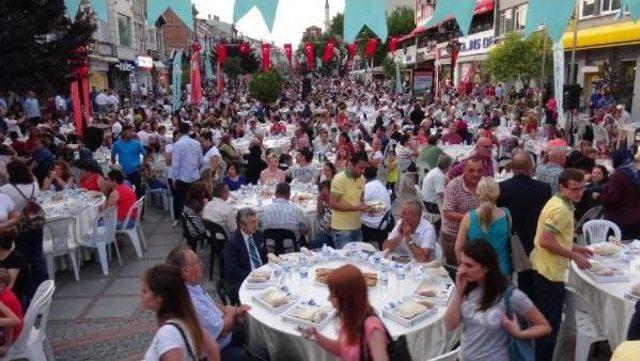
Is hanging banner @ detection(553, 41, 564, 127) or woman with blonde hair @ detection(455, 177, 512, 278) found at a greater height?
hanging banner @ detection(553, 41, 564, 127)

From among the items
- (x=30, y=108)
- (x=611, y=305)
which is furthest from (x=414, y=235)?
(x=30, y=108)

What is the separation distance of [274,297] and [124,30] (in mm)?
38557

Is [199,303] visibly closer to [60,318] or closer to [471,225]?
[471,225]

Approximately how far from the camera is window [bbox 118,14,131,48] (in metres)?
37.3

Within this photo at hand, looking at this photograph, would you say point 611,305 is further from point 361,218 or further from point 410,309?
point 361,218

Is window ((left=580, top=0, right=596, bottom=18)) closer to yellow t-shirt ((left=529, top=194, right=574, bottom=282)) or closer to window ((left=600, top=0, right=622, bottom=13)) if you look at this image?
window ((left=600, top=0, right=622, bottom=13))

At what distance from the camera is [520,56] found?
1995 cm

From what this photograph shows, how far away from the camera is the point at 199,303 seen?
3.60m

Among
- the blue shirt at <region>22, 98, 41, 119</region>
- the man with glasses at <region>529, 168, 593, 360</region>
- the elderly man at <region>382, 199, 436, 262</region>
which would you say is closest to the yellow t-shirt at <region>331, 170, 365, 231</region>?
the elderly man at <region>382, 199, 436, 262</region>

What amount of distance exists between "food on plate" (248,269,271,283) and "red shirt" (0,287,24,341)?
69.7 inches

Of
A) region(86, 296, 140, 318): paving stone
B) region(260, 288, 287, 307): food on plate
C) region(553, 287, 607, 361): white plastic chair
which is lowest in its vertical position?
region(86, 296, 140, 318): paving stone

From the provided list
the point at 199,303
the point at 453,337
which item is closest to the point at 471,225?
the point at 453,337

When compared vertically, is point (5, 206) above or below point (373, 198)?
above

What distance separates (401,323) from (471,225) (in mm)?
907
